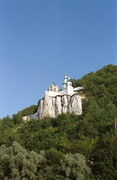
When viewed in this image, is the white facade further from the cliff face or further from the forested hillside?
the forested hillside

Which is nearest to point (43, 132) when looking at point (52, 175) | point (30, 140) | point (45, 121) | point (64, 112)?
point (30, 140)

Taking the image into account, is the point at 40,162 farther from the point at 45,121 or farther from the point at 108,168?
the point at 45,121

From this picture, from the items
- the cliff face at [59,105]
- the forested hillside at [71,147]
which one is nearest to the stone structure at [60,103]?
the cliff face at [59,105]

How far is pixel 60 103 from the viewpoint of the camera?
51250 mm

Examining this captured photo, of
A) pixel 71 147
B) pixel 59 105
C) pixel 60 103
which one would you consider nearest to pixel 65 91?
pixel 60 103

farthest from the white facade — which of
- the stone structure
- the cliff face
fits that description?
the cliff face

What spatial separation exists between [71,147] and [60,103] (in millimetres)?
22232

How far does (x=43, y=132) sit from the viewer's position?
3938 cm

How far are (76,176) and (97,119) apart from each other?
1820 cm

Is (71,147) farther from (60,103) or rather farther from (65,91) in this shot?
(65,91)

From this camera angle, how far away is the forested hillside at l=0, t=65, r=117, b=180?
25500 millimetres

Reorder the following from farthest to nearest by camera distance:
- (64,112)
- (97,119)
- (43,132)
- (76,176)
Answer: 1. (64,112)
2. (97,119)
3. (43,132)
4. (76,176)

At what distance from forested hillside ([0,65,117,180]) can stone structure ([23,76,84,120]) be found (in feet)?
4.97

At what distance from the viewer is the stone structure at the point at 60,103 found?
4916cm
